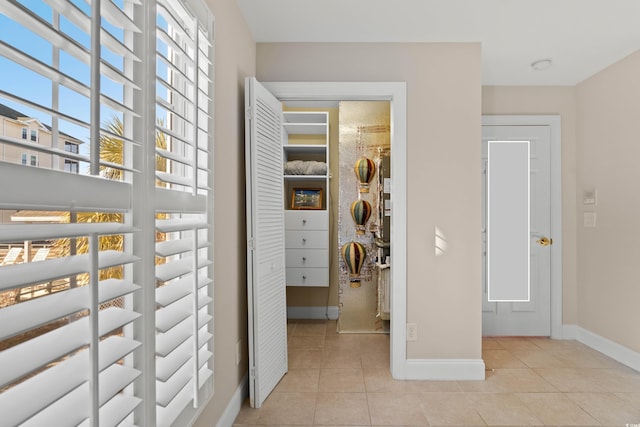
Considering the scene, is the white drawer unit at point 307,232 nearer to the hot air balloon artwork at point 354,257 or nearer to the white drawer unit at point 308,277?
the white drawer unit at point 308,277

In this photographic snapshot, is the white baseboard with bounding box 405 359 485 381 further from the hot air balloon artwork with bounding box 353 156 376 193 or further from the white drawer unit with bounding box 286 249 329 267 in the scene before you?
the hot air balloon artwork with bounding box 353 156 376 193

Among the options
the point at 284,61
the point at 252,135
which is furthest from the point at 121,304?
the point at 284,61

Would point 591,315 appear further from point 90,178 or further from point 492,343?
point 90,178

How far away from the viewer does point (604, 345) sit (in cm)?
326

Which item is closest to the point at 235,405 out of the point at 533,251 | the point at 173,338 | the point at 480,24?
the point at 173,338

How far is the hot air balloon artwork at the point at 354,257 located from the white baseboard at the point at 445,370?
3.96ft

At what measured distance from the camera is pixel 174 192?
4.43ft

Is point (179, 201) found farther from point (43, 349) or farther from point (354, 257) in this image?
point (354, 257)

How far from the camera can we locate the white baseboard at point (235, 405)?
2.01 m

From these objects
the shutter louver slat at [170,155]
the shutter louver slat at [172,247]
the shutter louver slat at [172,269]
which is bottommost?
the shutter louver slat at [172,269]

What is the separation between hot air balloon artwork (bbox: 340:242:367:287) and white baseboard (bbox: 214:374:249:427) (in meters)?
1.63

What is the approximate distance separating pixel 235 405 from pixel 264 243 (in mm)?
999

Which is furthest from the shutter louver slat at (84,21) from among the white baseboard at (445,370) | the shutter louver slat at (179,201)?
the white baseboard at (445,370)

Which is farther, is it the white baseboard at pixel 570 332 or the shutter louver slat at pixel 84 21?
the white baseboard at pixel 570 332
